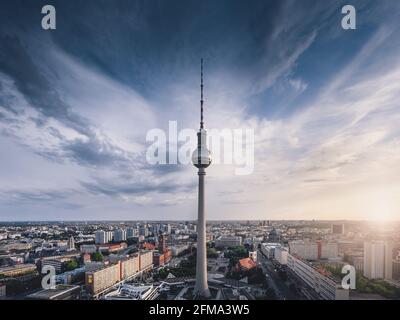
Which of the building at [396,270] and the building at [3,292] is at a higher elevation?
the building at [396,270]

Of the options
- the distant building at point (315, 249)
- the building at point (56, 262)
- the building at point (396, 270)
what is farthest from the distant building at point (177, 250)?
the building at point (396, 270)

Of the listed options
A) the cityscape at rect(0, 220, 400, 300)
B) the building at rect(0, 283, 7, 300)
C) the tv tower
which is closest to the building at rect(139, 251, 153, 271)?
the cityscape at rect(0, 220, 400, 300)

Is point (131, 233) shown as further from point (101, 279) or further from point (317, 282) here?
point (317, 282)

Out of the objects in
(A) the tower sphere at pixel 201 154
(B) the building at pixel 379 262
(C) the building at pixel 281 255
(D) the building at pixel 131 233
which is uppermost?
(A) the tower sphere at pixel 201 154

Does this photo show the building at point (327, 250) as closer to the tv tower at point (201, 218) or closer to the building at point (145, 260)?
the building at point (145, 260)

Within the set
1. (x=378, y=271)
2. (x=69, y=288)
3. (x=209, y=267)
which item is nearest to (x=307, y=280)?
(x=378, y=271)

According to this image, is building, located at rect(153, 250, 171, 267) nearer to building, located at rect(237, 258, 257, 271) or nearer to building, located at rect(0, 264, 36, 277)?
building, located at rect(237, 258, 257, 271)
